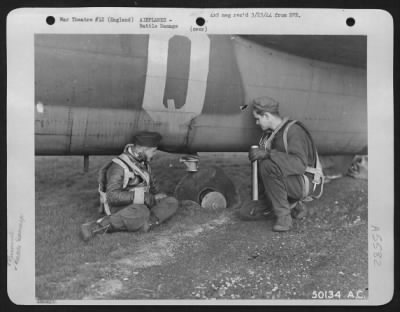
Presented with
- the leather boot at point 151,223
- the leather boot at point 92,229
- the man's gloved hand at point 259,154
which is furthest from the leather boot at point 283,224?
the leather boot at point 92,229

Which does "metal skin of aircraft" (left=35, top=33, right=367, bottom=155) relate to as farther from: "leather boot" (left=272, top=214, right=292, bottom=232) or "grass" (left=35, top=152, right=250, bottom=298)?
"leather boot" (left=272, top=214, right=292, bottom=232)

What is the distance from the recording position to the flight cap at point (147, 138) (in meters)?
1.79

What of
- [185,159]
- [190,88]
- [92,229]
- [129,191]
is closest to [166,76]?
[190,88]

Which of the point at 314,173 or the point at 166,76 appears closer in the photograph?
the point at 166,76

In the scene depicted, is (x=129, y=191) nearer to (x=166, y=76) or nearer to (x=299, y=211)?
(x=166, y=76)

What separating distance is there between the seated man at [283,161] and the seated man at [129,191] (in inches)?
18.9

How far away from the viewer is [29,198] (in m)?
1.79

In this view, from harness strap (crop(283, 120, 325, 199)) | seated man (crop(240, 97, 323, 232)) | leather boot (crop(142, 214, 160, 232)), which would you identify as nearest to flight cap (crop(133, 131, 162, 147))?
leather boot (crop(142, 214, 160, 232))

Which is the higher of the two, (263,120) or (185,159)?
(263,120)

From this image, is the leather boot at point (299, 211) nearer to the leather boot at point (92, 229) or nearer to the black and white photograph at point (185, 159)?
the black and white photograph at point (185, 159)

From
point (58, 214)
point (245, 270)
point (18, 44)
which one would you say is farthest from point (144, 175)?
point (18, 44)

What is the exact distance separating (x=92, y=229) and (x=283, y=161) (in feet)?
2.94

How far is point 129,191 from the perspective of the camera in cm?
178

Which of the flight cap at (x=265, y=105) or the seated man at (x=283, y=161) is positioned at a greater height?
the flight cap at (x=265, y=105)
